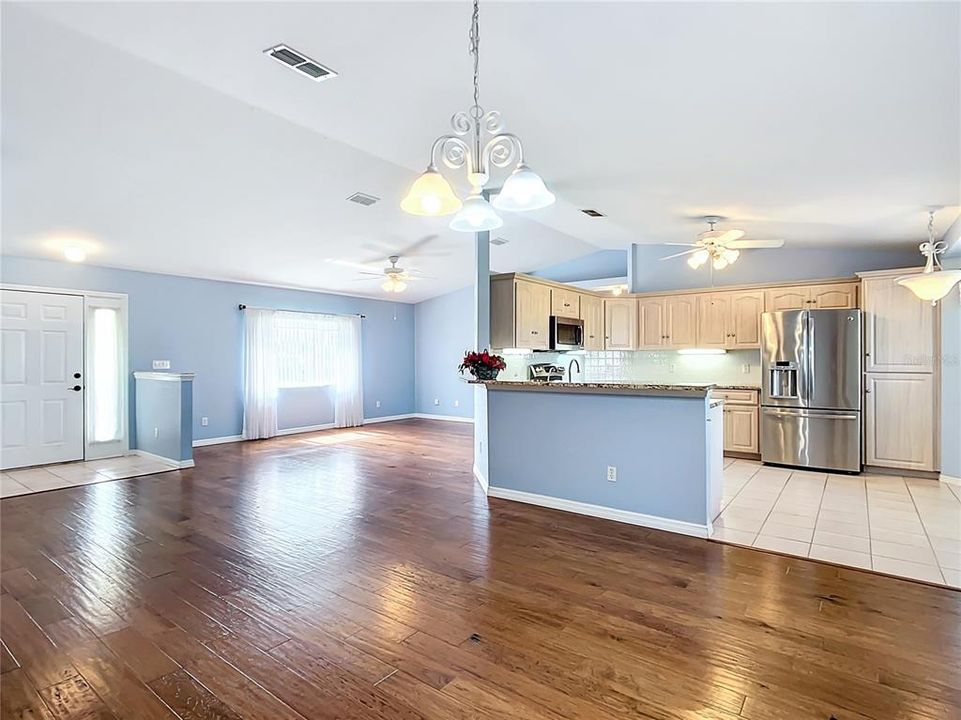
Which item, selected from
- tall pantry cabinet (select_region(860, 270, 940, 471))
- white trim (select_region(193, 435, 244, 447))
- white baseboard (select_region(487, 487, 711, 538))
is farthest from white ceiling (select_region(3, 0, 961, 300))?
white trim (select_region(193, 435, 244, 447))

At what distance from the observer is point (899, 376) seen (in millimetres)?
5430

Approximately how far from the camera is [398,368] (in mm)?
10859

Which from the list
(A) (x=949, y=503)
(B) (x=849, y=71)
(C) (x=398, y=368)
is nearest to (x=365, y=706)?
(B) (x=849, y=71)

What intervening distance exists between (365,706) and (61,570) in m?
2.46

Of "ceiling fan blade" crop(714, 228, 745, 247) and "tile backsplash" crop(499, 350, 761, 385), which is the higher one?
"ceiling fan blade" crop(714, 228, 745, 247)

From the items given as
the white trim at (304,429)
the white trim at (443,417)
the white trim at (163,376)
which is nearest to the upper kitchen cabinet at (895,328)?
the white trim at (443,417)

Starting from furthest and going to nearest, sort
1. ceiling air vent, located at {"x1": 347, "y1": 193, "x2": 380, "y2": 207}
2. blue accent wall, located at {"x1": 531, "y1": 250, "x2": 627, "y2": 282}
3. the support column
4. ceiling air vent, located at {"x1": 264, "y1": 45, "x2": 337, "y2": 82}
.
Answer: blue accent wall, located at {"x1": 531, "y1": 250, "x2": 627, "y2": 282}
ceiling air vent, located at {"x1": 347, "y1": 193, "x2": 380, "y2": 207}
the support column
ceiling air vent, located at {"x1": 264, "y1": 45, "x2": 337, "y2": 82}

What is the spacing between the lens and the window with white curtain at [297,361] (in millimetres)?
8188

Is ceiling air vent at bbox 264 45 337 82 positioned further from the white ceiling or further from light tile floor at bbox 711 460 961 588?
light tile floor at bbox 711 460 961 588

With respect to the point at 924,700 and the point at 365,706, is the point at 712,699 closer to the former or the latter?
the point at 924,700

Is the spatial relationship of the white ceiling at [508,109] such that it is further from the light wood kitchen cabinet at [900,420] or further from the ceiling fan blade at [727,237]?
the light wood kitchen cabinet at [900,420]

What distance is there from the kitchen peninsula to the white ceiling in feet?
5.71

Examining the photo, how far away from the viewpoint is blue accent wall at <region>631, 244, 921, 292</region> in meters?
6.01

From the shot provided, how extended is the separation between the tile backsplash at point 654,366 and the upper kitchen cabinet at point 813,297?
718 millimetres
